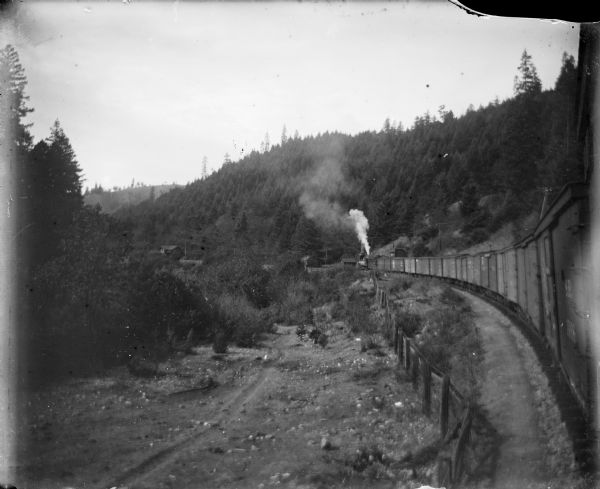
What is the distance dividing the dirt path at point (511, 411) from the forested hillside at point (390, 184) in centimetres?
485

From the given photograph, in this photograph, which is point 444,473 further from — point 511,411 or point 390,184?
point 390,184

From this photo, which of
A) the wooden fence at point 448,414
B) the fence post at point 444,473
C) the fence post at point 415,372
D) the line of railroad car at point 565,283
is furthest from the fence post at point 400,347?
the fence post at point 444,473

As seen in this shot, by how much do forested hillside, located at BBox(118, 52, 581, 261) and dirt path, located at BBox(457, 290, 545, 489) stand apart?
15.9 ft

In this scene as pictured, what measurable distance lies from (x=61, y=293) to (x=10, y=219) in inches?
184

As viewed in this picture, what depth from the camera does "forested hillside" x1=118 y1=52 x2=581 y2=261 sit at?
33281mm

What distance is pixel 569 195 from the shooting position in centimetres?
362

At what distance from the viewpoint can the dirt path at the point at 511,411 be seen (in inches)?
153

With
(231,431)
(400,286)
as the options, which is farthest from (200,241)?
(231,431)

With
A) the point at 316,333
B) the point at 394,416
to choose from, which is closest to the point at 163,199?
the point at 316,333

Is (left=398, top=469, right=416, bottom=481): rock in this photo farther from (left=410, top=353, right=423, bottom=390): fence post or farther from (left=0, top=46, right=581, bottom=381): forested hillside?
(left=0, top=46, right=581, bottom=381): forested hillside

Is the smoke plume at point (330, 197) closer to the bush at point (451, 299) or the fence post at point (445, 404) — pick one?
the bush at point (451, 299)

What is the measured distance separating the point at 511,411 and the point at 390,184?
8324 centimetres

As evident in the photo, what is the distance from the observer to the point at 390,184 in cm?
8512

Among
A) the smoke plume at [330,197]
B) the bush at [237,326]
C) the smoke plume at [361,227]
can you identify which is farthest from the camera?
the smoke plume at [330,197]
